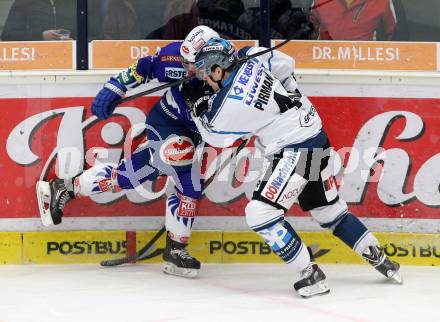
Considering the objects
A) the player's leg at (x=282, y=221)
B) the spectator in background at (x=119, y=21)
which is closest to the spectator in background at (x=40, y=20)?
the spectator in background at (x=119, y=21)

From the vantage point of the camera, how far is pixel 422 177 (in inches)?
232

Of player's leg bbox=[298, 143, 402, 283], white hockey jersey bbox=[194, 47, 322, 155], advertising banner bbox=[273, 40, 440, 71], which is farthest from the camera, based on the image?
advertising banner bbox=[273, 40, 440, 71]

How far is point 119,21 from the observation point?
19.4 feet

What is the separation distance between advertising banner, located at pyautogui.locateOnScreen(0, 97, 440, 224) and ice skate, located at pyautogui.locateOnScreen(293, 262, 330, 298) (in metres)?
0.98

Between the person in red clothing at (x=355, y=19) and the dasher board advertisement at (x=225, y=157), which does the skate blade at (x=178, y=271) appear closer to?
the dasher board advertisement at (x=225, y=157)

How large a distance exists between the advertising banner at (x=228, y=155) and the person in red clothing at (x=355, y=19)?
0.40 metres

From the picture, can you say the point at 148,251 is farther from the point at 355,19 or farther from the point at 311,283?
the point at 355,19

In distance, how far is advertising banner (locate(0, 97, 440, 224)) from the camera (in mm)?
5879

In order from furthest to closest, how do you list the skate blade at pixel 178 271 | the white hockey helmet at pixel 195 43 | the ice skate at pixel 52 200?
the ice skate at pixel 52 200, the skate blade at pixel 178 271, the white hockey helmet at pixel 195 43

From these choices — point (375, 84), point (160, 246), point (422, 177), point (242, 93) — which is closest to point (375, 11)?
point (375, 84)

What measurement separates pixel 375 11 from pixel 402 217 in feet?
4.14

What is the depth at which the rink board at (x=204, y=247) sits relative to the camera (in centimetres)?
584

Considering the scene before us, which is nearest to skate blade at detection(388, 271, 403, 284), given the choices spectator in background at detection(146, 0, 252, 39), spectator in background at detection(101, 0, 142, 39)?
spectator in background at detection(146, 0, 252, 39)

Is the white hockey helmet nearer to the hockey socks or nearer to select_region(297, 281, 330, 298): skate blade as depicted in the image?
the hockey socks
